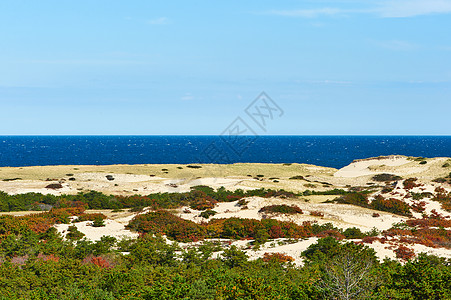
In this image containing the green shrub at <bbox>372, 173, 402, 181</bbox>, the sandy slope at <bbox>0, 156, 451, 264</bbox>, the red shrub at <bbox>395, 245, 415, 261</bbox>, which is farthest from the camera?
the green shrub at <bbox>372, 173, 402, 181</bbox>

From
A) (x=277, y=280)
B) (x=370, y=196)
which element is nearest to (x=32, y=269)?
(x=277, y=280)

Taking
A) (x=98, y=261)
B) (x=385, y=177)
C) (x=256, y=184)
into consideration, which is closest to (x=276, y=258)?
(x=98, y=261)

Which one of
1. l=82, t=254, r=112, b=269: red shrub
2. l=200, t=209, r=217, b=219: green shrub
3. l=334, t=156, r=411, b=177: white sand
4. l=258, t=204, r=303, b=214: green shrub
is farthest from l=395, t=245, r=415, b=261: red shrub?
l=334, t=156, r=411, b=177: white sand

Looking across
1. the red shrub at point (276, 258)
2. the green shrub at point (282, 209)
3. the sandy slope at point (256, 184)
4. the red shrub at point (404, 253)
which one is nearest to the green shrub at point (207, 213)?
the sandy slope at point (256, 184)

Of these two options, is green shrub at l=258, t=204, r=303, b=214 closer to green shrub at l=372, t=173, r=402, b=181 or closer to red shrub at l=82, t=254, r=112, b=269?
red shrub at l=82, t=254, r=112, b=269

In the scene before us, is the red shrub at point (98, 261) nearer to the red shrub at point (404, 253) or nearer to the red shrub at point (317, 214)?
the red shrub at point (404, 253)

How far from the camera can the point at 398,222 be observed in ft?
89.2

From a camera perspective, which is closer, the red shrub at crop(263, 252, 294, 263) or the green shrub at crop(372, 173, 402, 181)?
the red shrub at crop(263, 252, 294, 263)

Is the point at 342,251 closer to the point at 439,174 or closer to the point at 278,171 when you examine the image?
the point at 439,174

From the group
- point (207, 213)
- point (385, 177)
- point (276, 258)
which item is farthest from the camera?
point (385, 177)

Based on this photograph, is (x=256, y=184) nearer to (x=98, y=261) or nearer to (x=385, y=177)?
(x=385, y=177)

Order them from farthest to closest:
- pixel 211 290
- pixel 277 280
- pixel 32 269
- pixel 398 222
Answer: pixel 398 222 < pixel 32 269 < pixel 277 280 < pixel 211 290

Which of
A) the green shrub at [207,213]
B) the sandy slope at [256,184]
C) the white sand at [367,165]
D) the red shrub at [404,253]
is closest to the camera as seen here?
the red shrub at [404,253]

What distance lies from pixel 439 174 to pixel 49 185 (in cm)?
5196
